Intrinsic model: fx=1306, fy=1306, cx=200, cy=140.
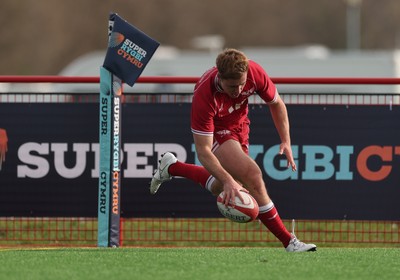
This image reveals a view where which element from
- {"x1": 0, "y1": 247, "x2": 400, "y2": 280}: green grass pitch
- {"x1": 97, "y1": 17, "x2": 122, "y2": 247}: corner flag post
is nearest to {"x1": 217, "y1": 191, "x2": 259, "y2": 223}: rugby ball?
{"x1": 0, "y1": 247, "x2": 400, "y2": 280}: green grass pitch

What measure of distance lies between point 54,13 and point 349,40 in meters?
15.5

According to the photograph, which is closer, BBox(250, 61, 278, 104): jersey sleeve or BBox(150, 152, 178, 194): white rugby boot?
BBox(250, 61, 278, 104): jersey sleeve

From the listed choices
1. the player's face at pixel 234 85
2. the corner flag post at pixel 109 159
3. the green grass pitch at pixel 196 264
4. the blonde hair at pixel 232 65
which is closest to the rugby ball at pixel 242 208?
the green grass pitch at pixel 196 264

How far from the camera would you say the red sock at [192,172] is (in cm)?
1159

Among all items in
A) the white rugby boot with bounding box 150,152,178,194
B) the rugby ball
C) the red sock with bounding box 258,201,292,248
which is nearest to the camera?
the rugby ball

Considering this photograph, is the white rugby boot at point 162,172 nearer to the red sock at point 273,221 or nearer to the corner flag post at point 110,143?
the corner flag post at point 110,143

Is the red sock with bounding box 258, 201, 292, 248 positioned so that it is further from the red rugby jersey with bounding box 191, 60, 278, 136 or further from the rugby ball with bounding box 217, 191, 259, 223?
the red rugby jersey with bounding box 191, 60, 278, 136

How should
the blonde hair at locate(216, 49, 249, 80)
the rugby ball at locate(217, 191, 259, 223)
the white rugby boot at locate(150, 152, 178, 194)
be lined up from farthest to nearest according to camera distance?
the white rugby boot at locate(150, 152, 178, 194) → the rugby ball at locate(217, 191, 259, 223) → the blonde hair at locate(216, 49, 249, 80)

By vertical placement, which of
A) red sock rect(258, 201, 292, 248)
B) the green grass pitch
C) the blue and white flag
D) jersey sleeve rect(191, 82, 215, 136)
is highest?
the blue and white flag

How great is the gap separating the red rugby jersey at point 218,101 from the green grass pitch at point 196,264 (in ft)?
3.57

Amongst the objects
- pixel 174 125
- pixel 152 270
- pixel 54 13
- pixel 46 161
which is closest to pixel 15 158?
pixel 46 161

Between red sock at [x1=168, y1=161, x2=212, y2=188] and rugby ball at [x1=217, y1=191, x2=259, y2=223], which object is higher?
red sock at [x1=168, y1=161, x2=212, y2=188]

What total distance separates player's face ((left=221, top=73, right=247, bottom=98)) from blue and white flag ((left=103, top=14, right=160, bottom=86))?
151 cm

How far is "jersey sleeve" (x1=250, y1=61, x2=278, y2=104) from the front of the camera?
10.9 metres
